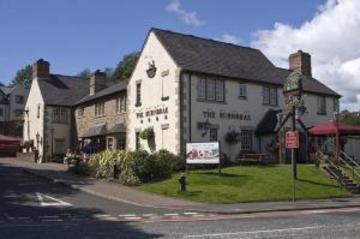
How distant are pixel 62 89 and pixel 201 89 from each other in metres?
25.3

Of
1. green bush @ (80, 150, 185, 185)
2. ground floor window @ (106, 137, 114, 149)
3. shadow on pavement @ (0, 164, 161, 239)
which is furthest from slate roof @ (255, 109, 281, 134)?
shadow on pavement @ (0, 164, 161, 239)

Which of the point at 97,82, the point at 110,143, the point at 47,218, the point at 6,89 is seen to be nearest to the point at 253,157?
the point at 110,143

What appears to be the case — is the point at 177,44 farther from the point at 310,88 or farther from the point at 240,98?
the point at 310,88

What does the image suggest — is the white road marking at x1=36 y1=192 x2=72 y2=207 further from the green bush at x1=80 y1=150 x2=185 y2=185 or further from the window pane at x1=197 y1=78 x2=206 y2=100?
the window pane at x1=197 y1=78 x2=206 y2=100

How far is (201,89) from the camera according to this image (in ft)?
125

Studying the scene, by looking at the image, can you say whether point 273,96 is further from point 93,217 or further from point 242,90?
point 93,217

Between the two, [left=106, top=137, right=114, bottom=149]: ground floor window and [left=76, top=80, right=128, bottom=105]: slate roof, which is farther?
[left=76, top=80, right=128, bottom=105]: slate roof

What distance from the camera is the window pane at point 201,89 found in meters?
37.8

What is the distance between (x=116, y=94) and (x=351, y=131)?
769 inches

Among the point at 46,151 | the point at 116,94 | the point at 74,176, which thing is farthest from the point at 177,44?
the point at 46,151

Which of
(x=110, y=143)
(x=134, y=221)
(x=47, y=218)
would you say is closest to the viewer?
(x=134, y=221)

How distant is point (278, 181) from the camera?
30.0 metres

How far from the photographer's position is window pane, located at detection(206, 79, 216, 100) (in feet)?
126

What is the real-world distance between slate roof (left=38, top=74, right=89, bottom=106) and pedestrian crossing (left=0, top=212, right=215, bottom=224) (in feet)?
123
